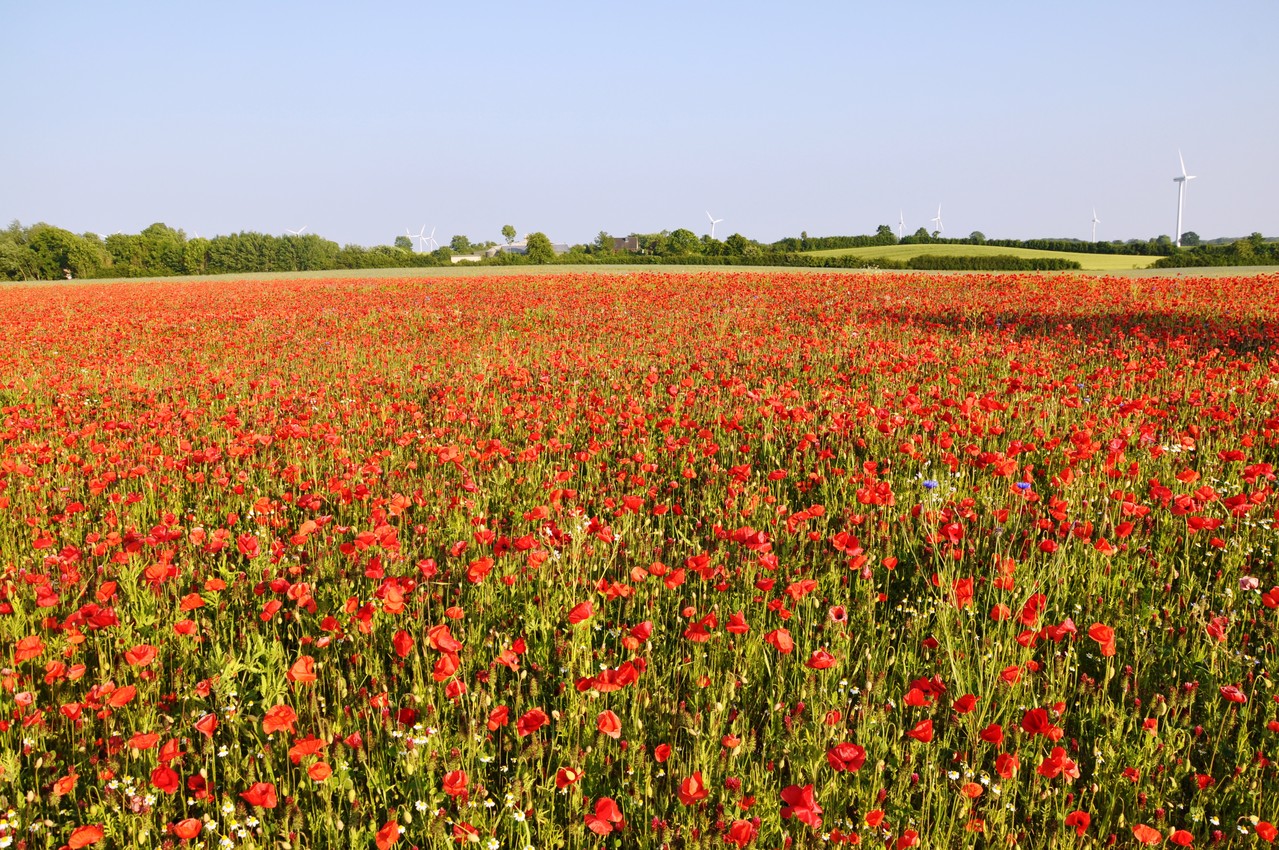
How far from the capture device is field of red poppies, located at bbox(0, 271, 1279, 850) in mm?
2648

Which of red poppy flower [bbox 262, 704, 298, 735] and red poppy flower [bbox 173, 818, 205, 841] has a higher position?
red poppy flower [bbox 262, 704, 298, 735]

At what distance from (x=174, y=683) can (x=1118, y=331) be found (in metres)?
13.6

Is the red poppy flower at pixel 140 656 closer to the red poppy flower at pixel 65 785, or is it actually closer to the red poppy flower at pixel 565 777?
the red poppy flower at pixel 65 785

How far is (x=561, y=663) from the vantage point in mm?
3443

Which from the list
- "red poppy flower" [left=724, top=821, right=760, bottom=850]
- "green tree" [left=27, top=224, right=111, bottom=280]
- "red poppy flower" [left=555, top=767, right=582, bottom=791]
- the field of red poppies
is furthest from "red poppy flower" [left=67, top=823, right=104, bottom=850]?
"green tree" [left=27, top=224, right=111, bottom=280]

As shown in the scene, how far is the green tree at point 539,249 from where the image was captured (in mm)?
81562

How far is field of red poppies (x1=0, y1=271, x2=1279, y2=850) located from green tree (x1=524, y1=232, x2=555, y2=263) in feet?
243

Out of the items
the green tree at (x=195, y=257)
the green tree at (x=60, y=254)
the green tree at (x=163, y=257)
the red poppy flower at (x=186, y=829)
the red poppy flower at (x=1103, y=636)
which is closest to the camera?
the red poppy flower at (x=186, y=829)

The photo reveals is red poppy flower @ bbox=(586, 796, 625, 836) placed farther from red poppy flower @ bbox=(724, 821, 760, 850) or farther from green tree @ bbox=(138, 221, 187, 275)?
green tree @ bbox=(138, 221, 187, 275)

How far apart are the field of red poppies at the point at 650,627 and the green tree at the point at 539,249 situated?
243 feet

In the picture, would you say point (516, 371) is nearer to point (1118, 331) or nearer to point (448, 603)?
point (448, 603)

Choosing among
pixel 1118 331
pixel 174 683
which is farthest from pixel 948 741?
pixel 1118 331

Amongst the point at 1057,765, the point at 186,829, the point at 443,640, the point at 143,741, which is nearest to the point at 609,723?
the point at 443,640

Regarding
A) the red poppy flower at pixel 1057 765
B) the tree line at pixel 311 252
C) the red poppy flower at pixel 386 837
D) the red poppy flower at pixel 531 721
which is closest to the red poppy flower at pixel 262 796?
the red poppy flower at pixel 386 837
